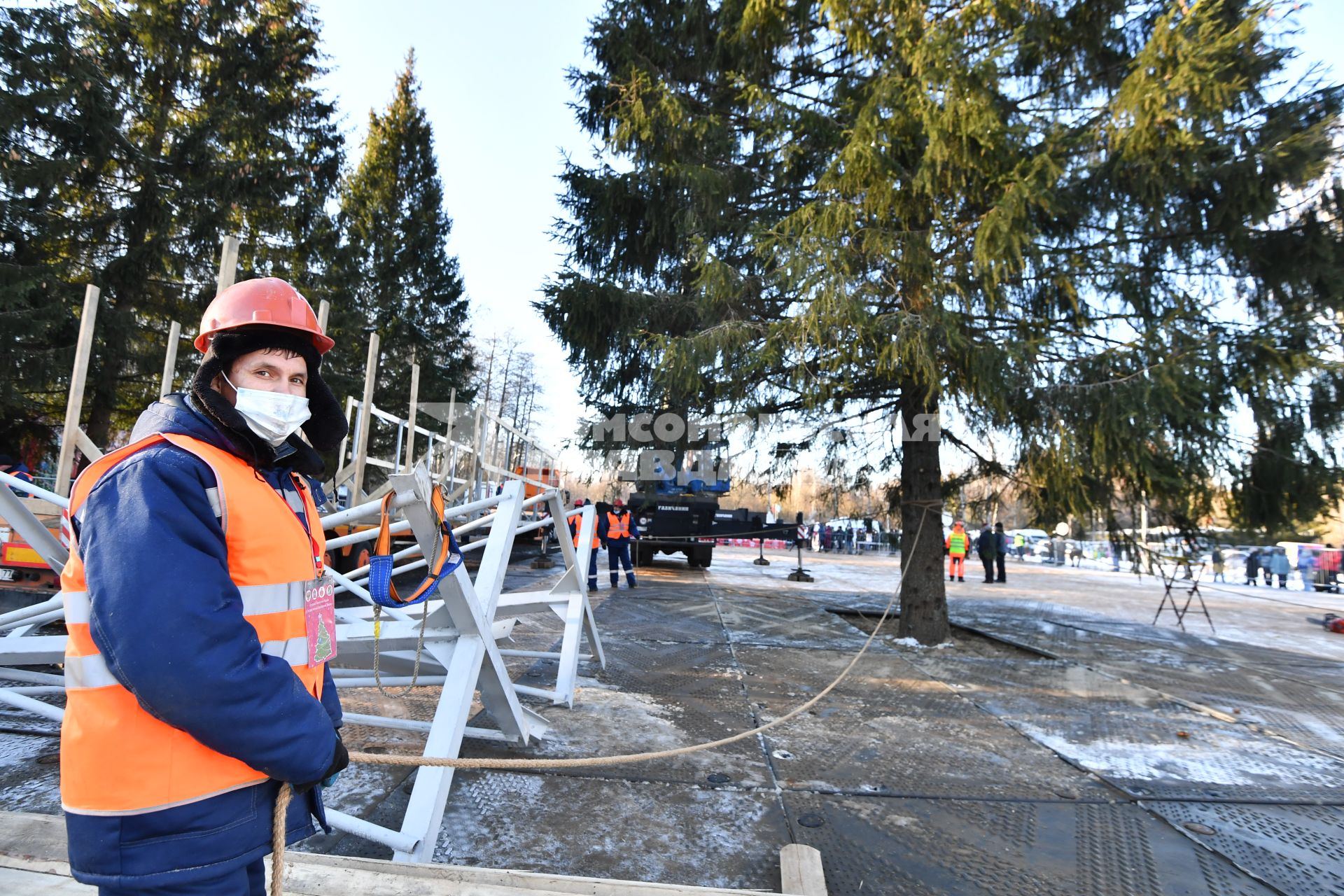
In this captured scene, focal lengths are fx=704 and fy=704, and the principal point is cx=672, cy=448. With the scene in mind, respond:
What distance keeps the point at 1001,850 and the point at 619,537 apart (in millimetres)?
9013

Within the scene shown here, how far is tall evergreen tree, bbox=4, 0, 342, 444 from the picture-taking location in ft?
46.1

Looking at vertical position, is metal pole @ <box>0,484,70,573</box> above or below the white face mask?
below

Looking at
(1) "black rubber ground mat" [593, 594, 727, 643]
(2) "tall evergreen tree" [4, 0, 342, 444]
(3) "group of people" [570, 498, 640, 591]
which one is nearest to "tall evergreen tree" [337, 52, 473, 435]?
(2) "tall evergreen tree" [4, 0, 342, 444]

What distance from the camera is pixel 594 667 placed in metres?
5.83

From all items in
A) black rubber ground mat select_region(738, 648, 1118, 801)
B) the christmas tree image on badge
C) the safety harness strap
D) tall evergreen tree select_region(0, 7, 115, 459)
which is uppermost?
tall evergreen tree select_region(0, 7, 115, 459)

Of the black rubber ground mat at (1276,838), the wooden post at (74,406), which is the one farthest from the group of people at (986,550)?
the wooden post at (74,406)

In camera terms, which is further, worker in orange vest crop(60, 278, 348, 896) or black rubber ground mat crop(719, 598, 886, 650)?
black rubber ground mat crop(719, 598, 886, 650)

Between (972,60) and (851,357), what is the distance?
2.97 metres

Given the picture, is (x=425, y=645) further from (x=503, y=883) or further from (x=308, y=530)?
(x=308, y=530)

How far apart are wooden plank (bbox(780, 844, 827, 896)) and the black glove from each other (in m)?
1.60

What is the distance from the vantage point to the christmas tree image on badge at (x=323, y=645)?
1458 mm

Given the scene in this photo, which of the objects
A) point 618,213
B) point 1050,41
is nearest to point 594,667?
point 618,213

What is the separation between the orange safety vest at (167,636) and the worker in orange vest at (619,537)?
10105 millimetres

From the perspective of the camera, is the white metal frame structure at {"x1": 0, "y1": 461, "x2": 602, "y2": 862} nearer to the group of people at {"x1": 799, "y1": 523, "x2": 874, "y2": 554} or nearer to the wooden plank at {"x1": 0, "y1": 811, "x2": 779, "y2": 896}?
the wooden plank at {"x1": 0, "y1": 811, "x2": 779, "y2": 896}
